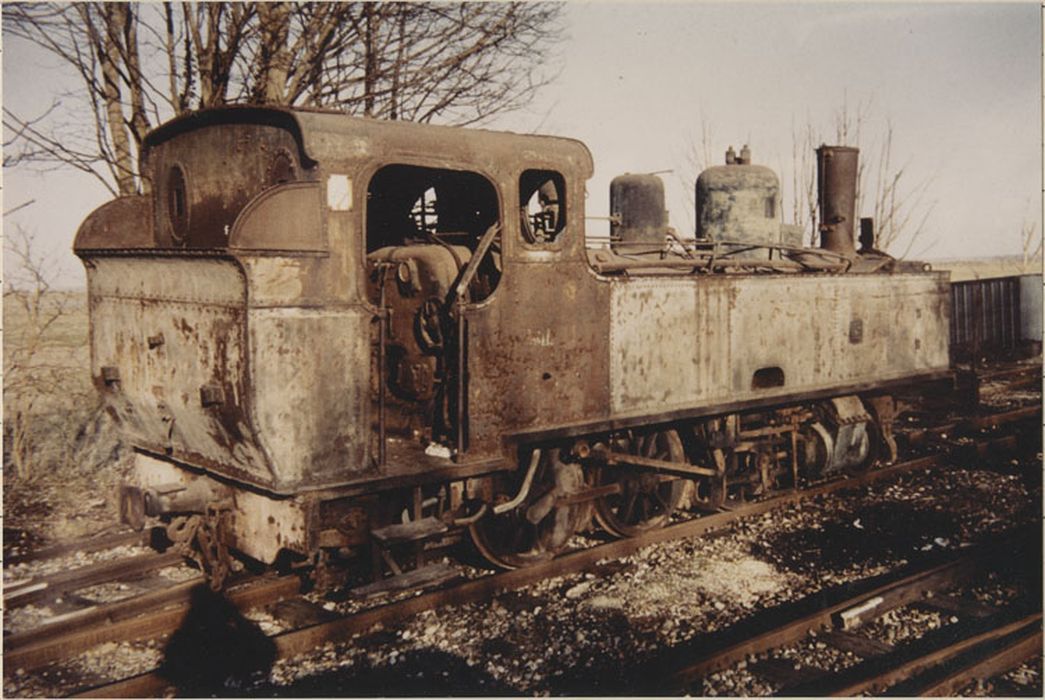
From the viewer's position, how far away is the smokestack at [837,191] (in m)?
9.72

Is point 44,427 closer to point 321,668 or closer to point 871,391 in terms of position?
point 321,668


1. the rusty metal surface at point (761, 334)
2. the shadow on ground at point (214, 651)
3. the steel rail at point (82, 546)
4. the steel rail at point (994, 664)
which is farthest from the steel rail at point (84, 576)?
the steel rail at point (994, 664)

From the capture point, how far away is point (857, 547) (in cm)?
688

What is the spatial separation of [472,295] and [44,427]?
784 centimetres

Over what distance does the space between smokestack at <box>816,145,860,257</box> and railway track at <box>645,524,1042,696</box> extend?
4.51 metres

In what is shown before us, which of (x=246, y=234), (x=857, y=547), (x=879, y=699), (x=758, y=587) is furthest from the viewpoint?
(x=857, y=547)

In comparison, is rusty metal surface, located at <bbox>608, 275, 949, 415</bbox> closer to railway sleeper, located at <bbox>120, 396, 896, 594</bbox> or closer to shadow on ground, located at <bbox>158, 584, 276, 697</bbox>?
railway sleeper, located at <bbox>120, 396, 896, 594</bbox>

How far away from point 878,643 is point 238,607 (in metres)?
3.84

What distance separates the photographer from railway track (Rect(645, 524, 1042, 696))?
14.7 feet

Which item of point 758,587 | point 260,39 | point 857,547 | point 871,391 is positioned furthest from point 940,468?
point 260,39

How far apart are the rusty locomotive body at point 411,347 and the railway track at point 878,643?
5.53ft

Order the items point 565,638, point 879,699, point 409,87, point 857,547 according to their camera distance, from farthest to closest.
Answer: point 409,87, point 857,547, point 565,638, point 879,699

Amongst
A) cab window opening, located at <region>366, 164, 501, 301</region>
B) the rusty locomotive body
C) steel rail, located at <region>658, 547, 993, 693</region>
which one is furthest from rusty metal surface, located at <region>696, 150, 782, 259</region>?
steel rail, located at <region>658, 547, 993, 693</region>

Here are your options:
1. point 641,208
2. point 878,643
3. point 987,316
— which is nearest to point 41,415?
point 641,208
